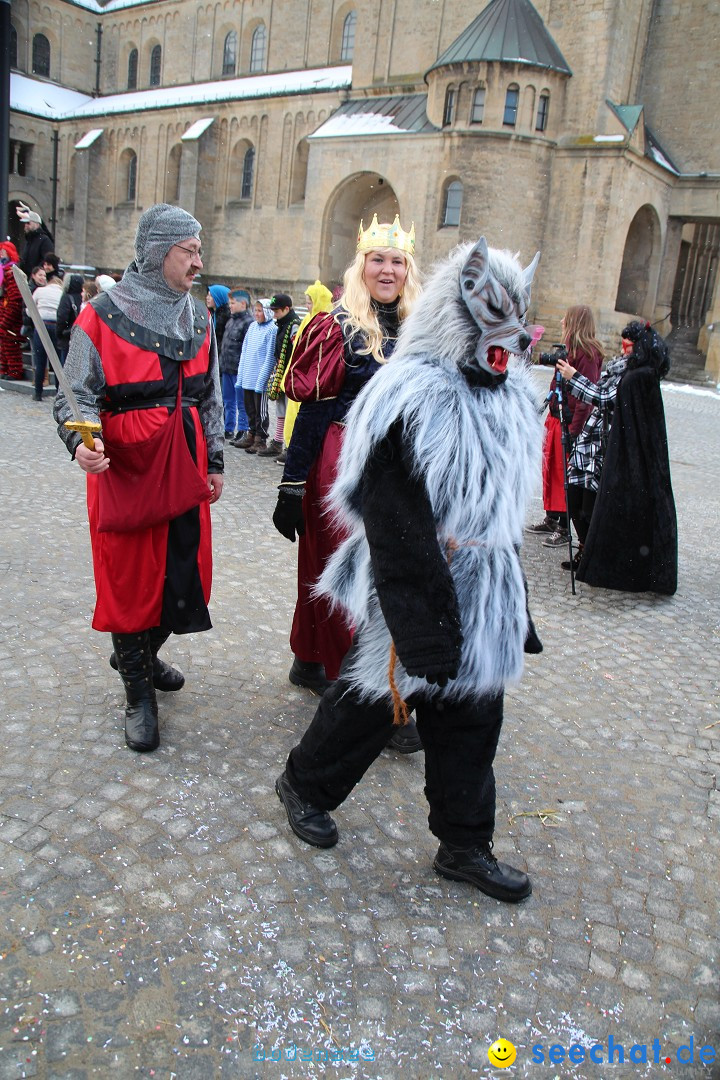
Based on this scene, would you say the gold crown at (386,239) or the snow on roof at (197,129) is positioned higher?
the snow on roof at (197,129)

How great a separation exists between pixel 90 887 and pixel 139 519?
1289 mm

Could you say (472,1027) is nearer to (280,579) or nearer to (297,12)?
(280,579)

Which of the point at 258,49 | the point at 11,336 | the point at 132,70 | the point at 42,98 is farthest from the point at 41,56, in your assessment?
the point at 11,336

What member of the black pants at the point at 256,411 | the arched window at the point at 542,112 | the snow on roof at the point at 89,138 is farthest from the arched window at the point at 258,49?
the black pants at the point at 256,411

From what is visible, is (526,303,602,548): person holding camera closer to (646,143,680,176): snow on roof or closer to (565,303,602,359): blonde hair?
(565,303,602,359): blonde hair

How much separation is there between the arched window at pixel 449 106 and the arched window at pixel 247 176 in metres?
12.9

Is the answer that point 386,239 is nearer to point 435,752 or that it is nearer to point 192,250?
point 192,250

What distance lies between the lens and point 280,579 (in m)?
5.57

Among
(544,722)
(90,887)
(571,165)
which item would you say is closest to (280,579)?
(544,722)

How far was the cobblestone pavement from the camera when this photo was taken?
79.8 inches

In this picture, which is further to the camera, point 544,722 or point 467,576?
point 544,722

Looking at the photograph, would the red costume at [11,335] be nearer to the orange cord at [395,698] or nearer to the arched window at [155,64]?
the orange cord at [395,698]

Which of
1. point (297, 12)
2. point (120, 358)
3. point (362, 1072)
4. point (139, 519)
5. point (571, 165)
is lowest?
point (362, 1072)

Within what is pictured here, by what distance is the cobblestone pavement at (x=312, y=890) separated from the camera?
203cm
